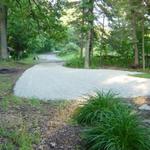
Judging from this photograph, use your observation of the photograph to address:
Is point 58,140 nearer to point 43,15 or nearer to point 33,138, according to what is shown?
point 33,138

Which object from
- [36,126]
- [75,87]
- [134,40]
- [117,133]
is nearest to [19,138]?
[36,126]

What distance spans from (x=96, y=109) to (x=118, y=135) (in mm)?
1490

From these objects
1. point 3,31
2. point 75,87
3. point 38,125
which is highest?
point 3,31

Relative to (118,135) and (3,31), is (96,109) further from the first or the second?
(3,31)

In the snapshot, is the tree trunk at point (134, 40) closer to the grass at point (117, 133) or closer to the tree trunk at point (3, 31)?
the tree trunk at point (3, 31)

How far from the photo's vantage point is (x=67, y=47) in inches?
1556

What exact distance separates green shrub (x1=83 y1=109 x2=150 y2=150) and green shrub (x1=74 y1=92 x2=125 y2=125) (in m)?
0.67

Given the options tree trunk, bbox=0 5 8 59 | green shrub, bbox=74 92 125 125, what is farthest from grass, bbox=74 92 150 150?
tree trunk, bbox=0 5 8 59

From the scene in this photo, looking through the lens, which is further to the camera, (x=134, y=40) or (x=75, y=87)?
(x=134, y=40)

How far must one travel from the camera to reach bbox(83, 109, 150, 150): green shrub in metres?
5.48

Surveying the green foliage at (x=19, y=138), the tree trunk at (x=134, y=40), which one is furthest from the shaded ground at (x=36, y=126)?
the tree trunk at (x=134, y=40)

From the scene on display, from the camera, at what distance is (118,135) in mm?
5633

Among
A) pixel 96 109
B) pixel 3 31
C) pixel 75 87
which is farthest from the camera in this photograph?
pixel 3 31

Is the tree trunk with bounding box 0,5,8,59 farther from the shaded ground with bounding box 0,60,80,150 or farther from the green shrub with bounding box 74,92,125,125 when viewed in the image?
the green shrub with bounding box 74,92,125,125
